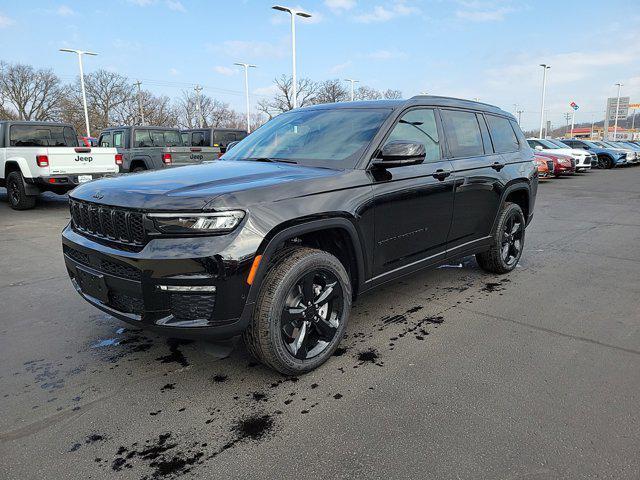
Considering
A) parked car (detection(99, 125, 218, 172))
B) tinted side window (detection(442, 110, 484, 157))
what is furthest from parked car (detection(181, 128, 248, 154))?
tinted side window (detection(442, 110, 484, 157))

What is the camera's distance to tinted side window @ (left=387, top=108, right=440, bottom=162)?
375cm

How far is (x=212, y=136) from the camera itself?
52.9 ft

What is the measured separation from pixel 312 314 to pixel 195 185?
3.64ft

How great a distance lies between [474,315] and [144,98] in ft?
237

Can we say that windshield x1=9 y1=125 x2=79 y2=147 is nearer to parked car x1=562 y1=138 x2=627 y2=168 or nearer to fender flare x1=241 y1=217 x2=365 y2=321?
fender flare x1=241 y1=217 x2=365 y2=321

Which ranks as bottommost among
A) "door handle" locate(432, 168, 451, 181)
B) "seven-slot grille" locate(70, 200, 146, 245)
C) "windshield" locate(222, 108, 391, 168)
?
"seven-slot grille" locate(70, 200, 146, 245)

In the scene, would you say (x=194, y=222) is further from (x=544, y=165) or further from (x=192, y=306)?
(x=544, y=165)

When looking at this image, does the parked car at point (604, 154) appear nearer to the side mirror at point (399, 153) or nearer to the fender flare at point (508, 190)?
the fender flare at point (508, 190)

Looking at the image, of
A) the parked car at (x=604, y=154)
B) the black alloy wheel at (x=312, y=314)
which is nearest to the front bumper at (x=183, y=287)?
the black alloy wheel at (x=312, y=314)

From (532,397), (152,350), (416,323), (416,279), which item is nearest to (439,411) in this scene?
(532,397)

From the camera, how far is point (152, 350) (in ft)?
11.5

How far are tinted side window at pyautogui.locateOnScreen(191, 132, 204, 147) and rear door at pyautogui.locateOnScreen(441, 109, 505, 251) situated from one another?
43.2 ft

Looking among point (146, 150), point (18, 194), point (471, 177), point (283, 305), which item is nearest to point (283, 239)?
point (283, 305)

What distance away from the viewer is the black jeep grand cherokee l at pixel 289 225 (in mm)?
2629
